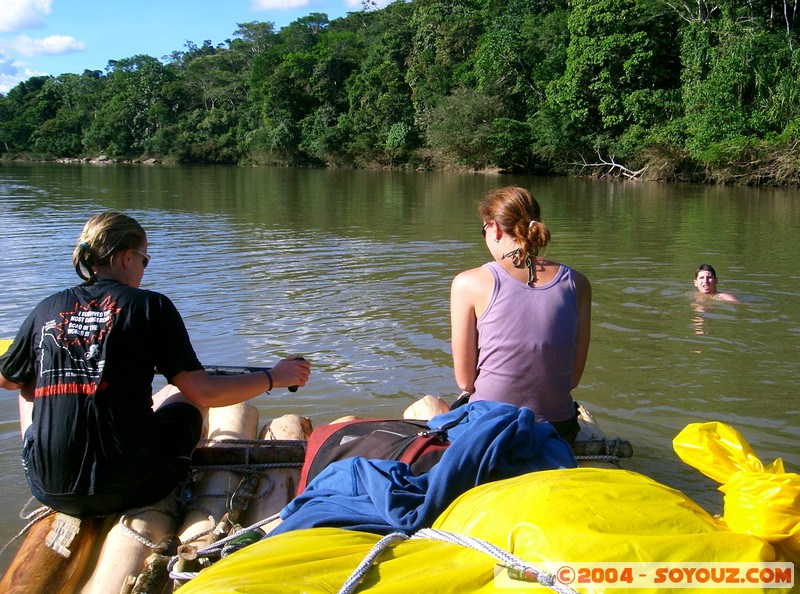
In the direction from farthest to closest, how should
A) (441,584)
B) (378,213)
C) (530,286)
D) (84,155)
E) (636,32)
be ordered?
(84,155), (636,32), (378,213), (530,286), (441,584)

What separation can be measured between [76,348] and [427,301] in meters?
6.25

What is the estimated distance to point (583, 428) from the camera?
4.14m

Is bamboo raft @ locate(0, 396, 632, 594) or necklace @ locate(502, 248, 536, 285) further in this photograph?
necklace @ locate(502, 248, 536, 285)

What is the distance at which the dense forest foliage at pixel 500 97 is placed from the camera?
30.3 m

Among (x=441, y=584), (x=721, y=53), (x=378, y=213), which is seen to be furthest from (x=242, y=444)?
(x=721, y=53)

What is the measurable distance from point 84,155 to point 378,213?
6033 cm

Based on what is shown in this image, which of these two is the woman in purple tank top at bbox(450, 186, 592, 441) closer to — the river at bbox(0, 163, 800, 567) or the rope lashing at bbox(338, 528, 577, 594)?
the rope lashing at bbox(338, 528, 577, 594)

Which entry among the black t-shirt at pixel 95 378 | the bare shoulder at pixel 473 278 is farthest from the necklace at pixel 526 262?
the black t-shirt at pixel 95 378

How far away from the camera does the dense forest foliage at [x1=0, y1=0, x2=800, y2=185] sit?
3030cm

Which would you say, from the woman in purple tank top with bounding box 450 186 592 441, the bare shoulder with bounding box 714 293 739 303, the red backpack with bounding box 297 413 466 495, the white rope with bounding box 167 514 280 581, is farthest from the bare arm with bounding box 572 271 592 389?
the bare shoulder with bounding box 714 293 739 303

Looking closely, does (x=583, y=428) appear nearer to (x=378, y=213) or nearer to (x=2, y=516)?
(x=2, y=516)

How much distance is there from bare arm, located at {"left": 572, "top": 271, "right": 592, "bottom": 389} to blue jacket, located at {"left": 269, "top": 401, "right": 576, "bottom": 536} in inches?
38.1

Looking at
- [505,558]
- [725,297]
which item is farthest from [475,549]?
[725,297]

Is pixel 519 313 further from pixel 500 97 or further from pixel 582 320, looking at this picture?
pixel 500 97
